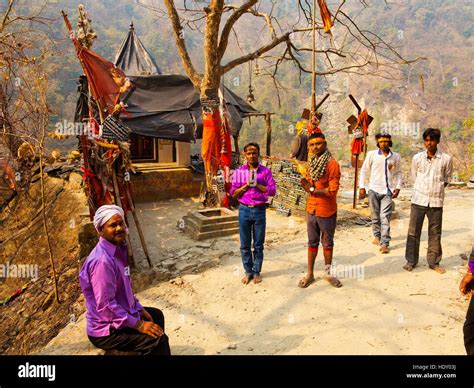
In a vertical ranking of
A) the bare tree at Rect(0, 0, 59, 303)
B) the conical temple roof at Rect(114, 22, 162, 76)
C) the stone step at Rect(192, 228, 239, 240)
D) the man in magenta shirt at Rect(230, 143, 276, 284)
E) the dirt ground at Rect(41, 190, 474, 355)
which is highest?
the conical temple roof at Rect(114, 22, 162, 76)

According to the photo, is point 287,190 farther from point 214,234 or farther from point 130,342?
point 130,342

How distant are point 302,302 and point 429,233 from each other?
218 centimetres

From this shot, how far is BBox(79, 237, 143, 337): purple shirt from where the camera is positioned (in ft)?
8.27

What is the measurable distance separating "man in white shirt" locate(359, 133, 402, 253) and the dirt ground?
587 mm

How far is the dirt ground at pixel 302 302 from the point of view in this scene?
347cm

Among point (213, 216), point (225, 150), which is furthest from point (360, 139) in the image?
point (213, 216)

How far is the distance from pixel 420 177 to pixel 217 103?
5.30m

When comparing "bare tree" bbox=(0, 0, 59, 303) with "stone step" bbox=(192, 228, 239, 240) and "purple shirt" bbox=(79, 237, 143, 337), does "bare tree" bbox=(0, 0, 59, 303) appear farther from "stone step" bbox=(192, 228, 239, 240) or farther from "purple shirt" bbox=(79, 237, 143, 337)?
"purple shirt" bbox=(79, 237, 143, 337)

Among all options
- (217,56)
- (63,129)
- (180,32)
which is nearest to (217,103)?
(217,56)

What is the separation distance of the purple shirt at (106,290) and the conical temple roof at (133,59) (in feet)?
42.7

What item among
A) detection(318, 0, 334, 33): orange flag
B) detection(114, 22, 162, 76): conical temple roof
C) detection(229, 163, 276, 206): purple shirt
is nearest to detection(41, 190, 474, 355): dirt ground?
detection(229, 163, 276, 206): purple shirt

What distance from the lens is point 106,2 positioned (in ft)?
355

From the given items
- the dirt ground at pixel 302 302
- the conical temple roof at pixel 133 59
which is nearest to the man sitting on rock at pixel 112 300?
the dirt ground at pixel 302 302

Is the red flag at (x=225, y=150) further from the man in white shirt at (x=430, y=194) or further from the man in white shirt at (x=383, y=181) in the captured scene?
the man in white shirt at (x=430, y=194)
